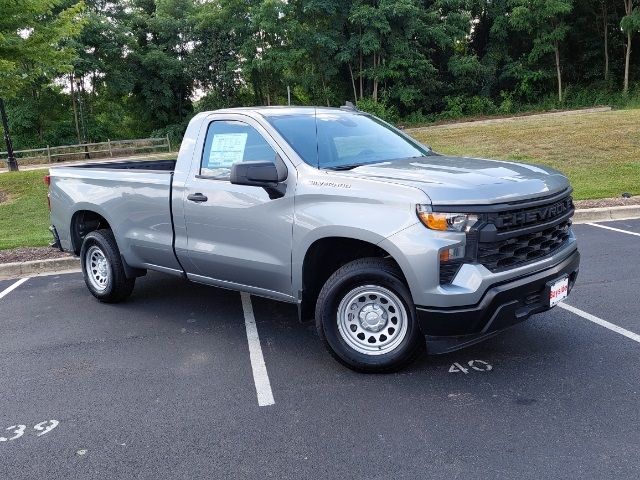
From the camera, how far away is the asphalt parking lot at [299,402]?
3121mm

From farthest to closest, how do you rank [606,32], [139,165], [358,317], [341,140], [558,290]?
[606,32] → [139,165] → [341,140] → [358,317] → [558,290]

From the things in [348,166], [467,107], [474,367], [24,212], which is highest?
[467,107]

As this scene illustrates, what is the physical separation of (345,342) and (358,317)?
201 mm

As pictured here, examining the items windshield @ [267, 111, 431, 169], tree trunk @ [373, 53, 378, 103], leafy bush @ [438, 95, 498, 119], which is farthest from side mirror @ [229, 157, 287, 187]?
leafy bush @ [438, 95, 498, 119]

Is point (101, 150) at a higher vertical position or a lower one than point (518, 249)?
higher

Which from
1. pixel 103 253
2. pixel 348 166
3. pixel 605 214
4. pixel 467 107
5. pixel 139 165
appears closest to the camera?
pixel 348 166

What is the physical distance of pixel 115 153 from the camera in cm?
3022

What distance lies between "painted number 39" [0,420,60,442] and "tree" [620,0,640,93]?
123 feet

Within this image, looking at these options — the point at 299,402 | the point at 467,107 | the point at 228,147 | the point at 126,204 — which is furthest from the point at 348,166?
the point at 467,107

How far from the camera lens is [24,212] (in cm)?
1320

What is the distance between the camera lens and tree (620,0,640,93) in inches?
1302

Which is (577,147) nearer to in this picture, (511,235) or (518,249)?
(518,249)

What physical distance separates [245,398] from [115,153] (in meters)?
28.7

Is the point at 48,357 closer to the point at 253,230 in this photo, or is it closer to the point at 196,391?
the point at 196,391
